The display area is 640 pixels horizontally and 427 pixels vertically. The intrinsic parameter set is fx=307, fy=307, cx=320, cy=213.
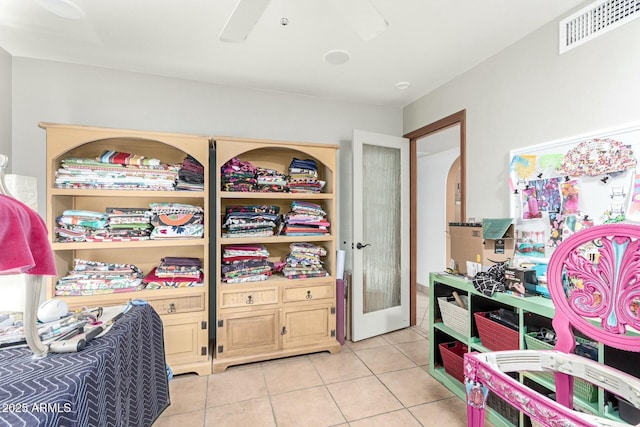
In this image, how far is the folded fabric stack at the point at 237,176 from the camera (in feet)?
Answer: 8.59

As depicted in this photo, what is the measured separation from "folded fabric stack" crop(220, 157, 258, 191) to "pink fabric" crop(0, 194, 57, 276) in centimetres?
169

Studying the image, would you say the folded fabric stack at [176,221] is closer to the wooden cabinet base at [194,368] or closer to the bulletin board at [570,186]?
the wooden cabinet base at [194,368]

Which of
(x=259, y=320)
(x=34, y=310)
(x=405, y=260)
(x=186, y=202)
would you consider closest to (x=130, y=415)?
(x=34, y=310)

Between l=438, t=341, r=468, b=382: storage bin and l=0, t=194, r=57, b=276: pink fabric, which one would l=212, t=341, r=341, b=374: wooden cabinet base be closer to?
l=438, t=341, r=468, b=382: storage bin

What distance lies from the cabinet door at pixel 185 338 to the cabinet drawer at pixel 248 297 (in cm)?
20

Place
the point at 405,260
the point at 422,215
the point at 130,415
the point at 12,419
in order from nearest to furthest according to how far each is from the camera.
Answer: the point at 12,419
the point at 130,415
the point at 405,260
the point at 422,215

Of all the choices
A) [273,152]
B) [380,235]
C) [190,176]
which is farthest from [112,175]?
[380,235]

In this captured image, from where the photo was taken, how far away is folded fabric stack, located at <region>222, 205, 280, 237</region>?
8.68 ft

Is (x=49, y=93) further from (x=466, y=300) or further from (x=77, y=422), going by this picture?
(x=466, y=300)

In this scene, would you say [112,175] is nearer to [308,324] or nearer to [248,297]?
[248,297]

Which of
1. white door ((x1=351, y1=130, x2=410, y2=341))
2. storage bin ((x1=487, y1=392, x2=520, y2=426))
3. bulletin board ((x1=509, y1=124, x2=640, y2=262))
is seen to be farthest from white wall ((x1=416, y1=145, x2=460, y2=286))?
storage bin ((x1=487, y1=392, x2=520, y2=426))

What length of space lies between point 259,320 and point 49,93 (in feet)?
8.15

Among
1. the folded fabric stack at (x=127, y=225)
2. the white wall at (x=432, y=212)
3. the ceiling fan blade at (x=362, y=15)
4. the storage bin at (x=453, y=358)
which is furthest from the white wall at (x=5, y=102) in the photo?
the white wall at (x=432, y=212)

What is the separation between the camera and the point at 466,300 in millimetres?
2271
